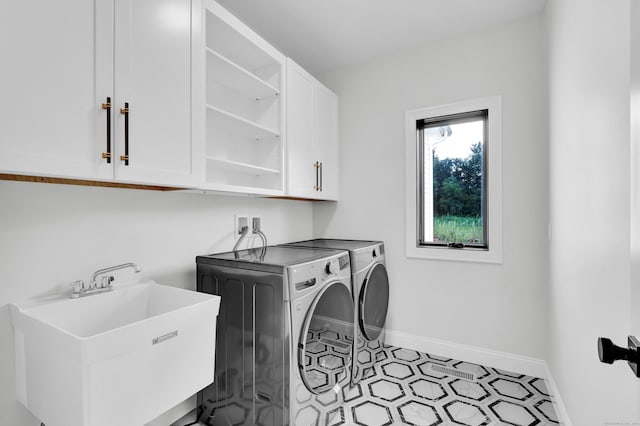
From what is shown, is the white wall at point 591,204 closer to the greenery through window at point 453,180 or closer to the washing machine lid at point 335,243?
the greenery through window at point 453,180

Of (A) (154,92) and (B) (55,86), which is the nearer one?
(B) (55,86)

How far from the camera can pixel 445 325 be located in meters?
2.52

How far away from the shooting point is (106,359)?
942 millimetres

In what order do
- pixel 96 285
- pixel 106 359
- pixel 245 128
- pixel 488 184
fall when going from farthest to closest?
pixel 488 184 < pixel 245 128 < pixel 96 285 < pixel 106 359

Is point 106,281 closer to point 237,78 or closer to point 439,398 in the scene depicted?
point 237,78

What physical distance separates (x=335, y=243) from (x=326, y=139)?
0.89 metres

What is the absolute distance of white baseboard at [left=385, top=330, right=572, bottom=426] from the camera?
7.06ft

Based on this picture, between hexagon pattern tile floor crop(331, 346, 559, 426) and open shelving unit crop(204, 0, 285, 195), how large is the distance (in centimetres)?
142

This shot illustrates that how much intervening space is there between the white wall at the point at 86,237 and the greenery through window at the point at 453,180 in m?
1.62

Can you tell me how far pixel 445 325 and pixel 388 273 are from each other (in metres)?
0.59

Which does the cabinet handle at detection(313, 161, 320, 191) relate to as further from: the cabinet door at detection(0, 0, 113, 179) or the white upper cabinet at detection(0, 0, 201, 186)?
the cabinet door at detection(0, 0, 113, 179)

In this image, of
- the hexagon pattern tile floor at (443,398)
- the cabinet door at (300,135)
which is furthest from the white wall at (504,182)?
the cabinet door at (300,135)

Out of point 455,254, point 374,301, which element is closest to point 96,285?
point 374,301

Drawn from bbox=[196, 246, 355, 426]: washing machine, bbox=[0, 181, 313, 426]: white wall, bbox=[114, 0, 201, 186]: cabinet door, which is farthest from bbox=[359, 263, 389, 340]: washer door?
bbox=[114, 0, 201, 186]: cabinet door
